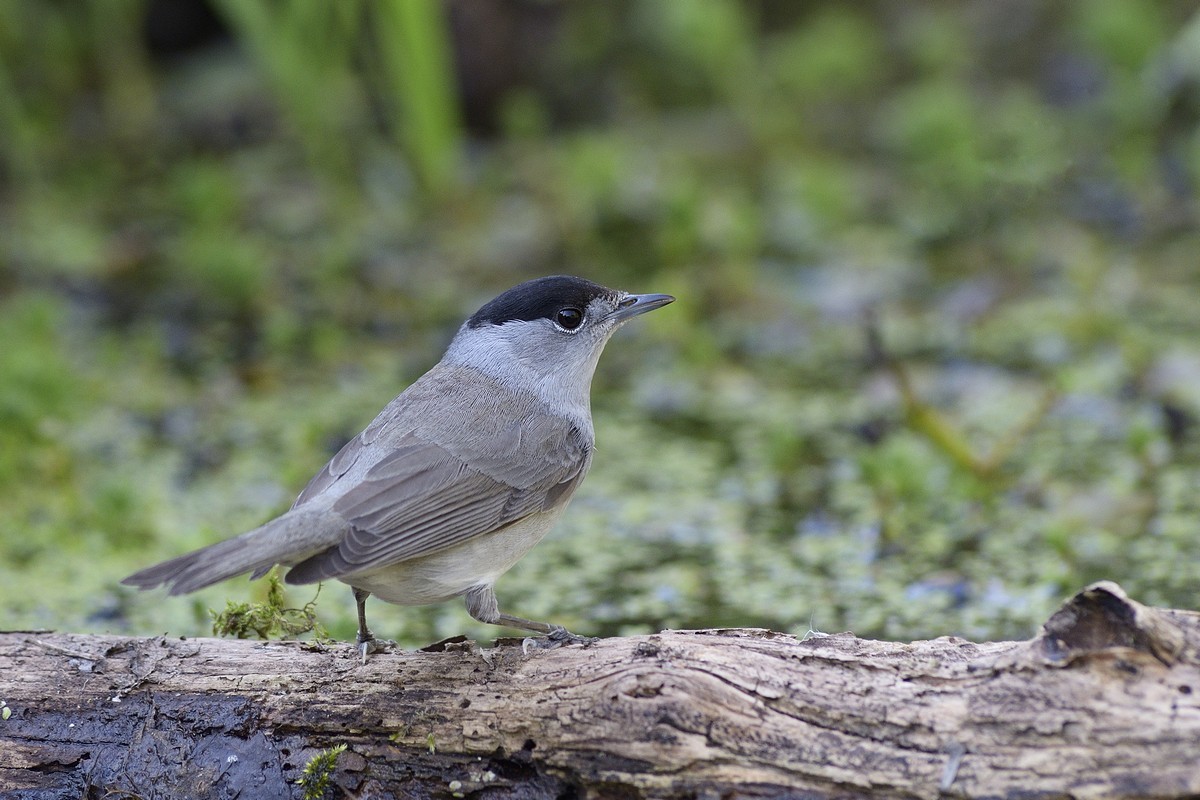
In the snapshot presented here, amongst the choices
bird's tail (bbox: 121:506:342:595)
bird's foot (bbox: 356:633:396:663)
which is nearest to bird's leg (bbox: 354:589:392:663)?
bird's foot (bbox: 356:633:396:663)

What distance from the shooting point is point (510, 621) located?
3.44 meters

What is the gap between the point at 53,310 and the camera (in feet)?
21.4

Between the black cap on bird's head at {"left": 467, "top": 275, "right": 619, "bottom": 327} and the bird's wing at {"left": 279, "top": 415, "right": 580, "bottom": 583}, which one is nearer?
the bird's wing at {"left": 279, "top": 415, "right": 580, "bottom": 583}

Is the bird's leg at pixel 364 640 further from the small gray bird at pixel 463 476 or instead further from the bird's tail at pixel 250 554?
the bird's tail at pixel 250 554

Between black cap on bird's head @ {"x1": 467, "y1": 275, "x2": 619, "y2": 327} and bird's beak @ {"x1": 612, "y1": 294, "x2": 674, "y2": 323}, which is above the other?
bird's beak @ {"x1": 612, "y1": 294, "x2": 674, "y2": 323}

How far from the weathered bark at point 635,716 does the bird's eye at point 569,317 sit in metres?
1.08

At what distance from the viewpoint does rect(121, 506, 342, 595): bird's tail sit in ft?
9.23

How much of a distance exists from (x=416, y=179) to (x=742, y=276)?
2210 mm

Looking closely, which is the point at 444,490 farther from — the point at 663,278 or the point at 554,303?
the point at 663,278

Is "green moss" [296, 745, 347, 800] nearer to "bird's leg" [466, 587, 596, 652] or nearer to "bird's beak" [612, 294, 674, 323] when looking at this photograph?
"bird's leg" [466, 587, 596, 652]

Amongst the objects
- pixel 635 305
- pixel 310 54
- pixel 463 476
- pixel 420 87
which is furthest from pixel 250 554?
pixel 310 54

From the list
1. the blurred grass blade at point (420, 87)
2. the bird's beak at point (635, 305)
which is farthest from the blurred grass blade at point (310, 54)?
the bird's beak at point (635, 305)

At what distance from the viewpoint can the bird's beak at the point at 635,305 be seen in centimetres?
403

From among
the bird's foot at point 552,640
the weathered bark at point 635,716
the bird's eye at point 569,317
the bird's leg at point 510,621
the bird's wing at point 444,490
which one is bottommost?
the weathered bark at point 635,716
